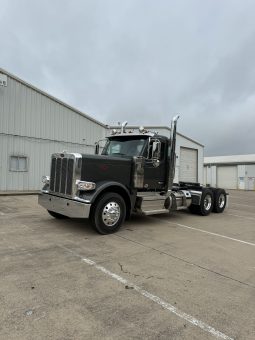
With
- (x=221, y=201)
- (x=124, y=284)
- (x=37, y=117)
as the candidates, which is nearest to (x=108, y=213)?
(x=124, y=284)

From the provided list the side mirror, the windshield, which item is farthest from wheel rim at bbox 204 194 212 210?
the windshield

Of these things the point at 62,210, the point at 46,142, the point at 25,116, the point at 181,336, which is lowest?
the point at 181,336

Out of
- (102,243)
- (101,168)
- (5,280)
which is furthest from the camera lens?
(101,168)

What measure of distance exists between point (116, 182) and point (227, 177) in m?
37.7

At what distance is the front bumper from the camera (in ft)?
21.4

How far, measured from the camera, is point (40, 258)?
509 cm

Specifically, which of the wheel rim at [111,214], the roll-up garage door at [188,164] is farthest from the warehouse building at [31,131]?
the wheel rim at [111,214]

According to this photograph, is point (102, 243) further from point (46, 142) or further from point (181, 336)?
point (46, 142)

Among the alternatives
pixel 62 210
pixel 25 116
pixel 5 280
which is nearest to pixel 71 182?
pixel 62 210

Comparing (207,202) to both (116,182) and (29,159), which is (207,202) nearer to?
(116,182)

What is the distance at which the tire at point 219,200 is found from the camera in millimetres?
11428

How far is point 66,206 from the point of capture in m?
6.92

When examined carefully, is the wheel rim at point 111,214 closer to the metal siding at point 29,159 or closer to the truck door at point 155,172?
the truck door at point 155,172

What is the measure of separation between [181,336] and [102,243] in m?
3.46
